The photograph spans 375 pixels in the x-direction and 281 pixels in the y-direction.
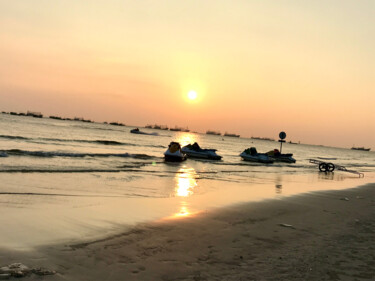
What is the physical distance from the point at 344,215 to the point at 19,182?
12.8 metres

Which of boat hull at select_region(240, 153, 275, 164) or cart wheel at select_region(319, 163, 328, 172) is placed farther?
boat hull at select_region(240, 153, 275, 164)

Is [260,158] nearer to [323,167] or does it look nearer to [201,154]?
[201,154]

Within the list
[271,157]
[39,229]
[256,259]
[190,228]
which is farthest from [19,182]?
[271,157]

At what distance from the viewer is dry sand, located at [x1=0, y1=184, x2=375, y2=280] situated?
5.58 metres

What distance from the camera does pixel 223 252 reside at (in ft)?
22.3

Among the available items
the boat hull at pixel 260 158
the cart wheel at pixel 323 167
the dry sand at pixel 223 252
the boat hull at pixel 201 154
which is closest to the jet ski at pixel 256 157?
the boat hull at pixel 260 158

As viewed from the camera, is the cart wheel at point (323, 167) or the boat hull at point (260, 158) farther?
the boat hull at point (260, 158)

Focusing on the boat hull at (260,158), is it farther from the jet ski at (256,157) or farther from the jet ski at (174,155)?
the jet ski at (174,155)

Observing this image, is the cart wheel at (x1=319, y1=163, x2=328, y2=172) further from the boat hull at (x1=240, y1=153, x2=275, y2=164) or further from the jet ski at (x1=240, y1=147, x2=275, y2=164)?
the jet ski at (x1=240, y1=147, x2=275, y2=164)

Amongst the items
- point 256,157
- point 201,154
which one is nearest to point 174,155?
point 201,154

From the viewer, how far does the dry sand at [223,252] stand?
18.3 feet

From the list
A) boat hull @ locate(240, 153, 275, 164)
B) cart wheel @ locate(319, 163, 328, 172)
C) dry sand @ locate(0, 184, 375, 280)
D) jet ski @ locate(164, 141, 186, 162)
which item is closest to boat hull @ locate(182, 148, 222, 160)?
boat hull @ locate(240, 153, 275, 164)

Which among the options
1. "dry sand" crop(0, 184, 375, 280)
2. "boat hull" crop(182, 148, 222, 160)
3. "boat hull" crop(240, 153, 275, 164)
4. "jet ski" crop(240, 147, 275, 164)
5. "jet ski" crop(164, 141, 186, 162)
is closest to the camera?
"dry sand" crop(0, 184, 375, 280)

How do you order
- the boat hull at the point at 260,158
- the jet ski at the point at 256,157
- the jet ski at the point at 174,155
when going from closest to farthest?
the jet ski at the point at 174,155
the boat hull at the point at 260,158
the jet ski at the point at 256,157
